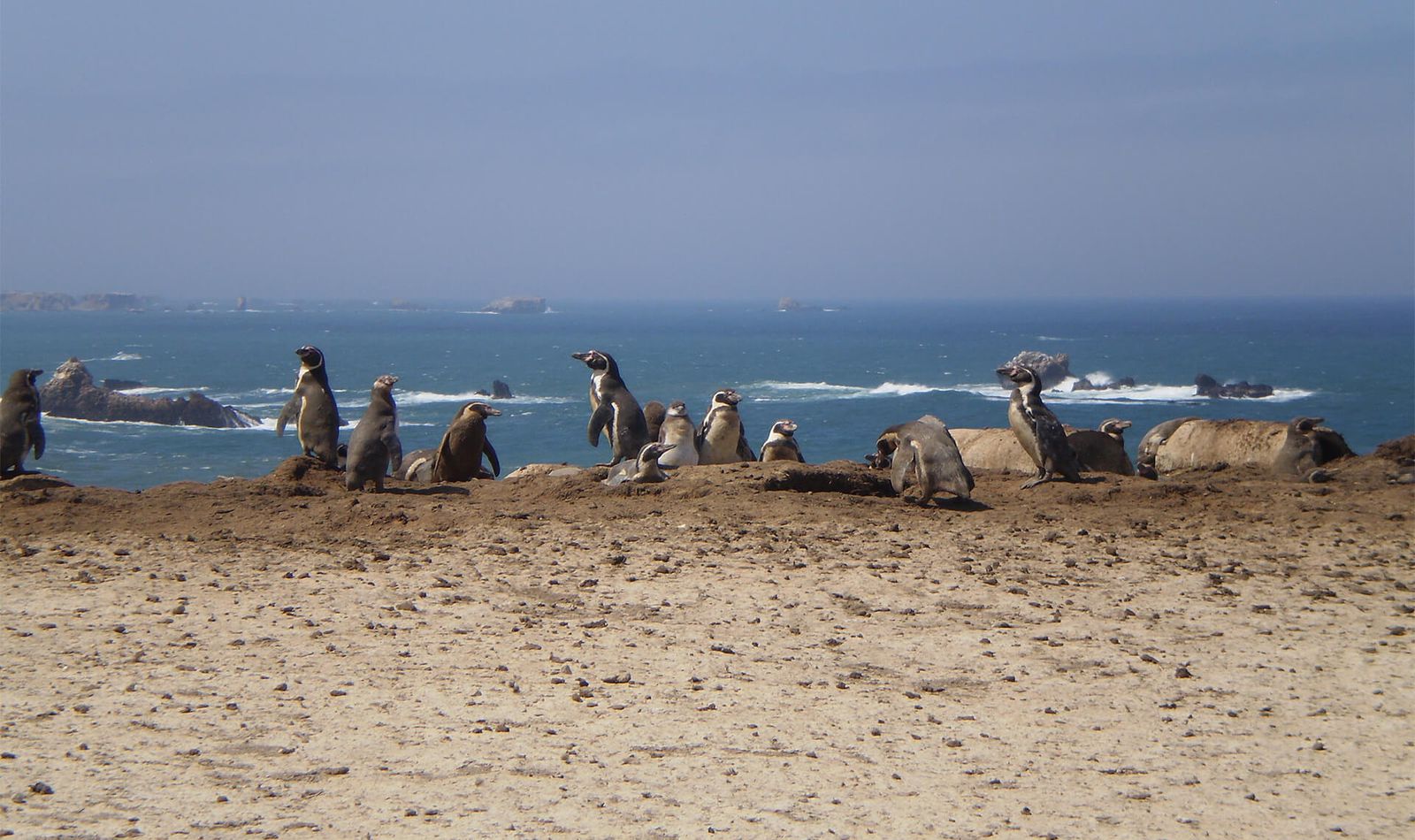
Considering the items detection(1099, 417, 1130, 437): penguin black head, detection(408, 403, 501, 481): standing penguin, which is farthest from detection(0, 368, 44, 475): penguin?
detection(1099, 417, 1130, 437): penguin black head

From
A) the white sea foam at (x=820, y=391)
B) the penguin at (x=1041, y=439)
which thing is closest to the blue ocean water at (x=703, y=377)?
the white sea foam at (x=820, y=391)

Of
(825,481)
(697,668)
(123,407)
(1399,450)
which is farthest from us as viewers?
(123,407)

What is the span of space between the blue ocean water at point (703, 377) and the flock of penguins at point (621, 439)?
3052 centimetres

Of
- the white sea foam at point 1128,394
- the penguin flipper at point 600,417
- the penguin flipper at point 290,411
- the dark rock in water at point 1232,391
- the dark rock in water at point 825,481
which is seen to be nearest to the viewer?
the dark rock in water at point 825,481

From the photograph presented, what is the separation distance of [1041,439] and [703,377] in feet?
286

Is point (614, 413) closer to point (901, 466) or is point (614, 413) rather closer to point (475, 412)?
point (475, 412)

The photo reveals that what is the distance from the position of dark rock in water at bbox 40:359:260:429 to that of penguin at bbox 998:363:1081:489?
53.3 meters

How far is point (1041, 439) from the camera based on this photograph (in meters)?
14.0

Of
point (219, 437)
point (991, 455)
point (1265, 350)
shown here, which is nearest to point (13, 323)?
point (219, 437)

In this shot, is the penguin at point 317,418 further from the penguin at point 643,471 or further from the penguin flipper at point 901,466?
the penguin flipper at point 901,466

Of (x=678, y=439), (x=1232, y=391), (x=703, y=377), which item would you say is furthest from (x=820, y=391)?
(x=678, y=439)

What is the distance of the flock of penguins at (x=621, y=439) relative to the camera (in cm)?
1292

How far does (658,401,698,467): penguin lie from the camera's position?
15281 mm

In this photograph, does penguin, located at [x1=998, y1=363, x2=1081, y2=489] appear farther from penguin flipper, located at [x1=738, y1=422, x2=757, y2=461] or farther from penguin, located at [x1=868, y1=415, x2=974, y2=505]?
penguin flipper, located at [x1=738, y1=422, x2=757, y2=461]
